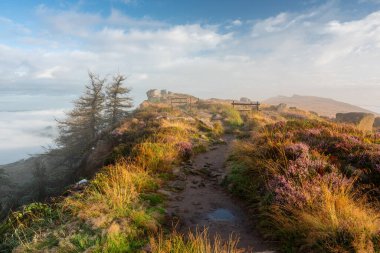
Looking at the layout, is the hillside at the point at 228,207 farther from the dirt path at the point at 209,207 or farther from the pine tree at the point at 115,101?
the pine tree at the point at 115,101

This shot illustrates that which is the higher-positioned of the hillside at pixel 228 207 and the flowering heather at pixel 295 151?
the flowering heather at pixel 295 151

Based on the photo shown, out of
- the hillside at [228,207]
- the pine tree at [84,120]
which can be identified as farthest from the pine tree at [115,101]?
the hillside at [228,207]

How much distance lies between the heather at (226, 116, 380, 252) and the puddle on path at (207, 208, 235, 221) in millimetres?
658

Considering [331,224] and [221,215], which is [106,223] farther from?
[331,224]

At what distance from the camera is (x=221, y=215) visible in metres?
7.11

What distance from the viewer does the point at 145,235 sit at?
5.64 meters

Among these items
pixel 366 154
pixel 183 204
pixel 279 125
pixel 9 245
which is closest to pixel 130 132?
pixel 279 125

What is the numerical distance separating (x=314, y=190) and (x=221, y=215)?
2531mm

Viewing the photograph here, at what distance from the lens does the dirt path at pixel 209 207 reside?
6.00m

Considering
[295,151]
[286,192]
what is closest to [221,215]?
[286,192]

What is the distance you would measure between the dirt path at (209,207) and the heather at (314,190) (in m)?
0.40

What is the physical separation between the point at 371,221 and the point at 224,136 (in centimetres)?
1552

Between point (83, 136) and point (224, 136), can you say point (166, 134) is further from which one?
point (83, 136)

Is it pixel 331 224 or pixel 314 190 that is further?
pixel 314 190
